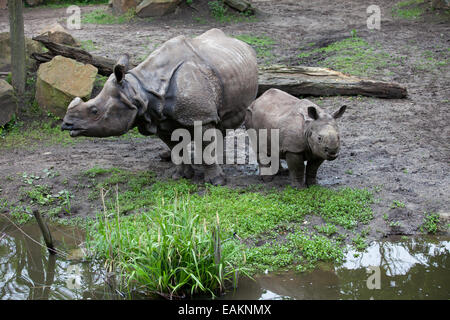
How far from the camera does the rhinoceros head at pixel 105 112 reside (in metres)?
6.29

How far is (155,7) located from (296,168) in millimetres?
10381

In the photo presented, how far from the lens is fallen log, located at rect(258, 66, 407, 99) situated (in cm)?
991

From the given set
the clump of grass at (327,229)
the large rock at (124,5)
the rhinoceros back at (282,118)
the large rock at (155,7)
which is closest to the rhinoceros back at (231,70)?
the rhinoceros back at (282,118)

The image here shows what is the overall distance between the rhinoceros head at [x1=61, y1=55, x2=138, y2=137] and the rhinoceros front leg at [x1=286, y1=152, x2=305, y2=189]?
77.7 inches

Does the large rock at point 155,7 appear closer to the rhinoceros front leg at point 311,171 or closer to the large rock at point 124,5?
the large rock at point 124,5

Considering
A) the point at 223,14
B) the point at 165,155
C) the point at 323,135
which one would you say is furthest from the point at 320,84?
the point at 223,14

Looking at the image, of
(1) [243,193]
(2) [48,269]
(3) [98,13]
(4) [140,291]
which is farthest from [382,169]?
(3) [98,13]

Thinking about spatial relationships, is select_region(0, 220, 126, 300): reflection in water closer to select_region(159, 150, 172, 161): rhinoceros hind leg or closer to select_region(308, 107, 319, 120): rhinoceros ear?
select_region(159, 150, 172, 161): rhinoceros hind leg

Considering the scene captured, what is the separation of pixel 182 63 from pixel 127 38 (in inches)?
289

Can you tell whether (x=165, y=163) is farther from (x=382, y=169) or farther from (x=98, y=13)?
(x=98, y=13)

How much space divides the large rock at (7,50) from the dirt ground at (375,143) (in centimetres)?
182

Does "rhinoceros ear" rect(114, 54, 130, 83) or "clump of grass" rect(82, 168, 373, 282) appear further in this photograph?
"rhinoceros ear" rect(114, 54, 130, 83)

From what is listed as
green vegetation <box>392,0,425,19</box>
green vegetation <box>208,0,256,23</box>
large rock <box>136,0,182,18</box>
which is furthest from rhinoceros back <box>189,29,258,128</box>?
green vegetation <box>392,0,425,19</box>

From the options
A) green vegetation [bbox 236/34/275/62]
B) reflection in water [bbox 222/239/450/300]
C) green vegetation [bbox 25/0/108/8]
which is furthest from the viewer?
green vegetation [bbox 25/0/108/8]
